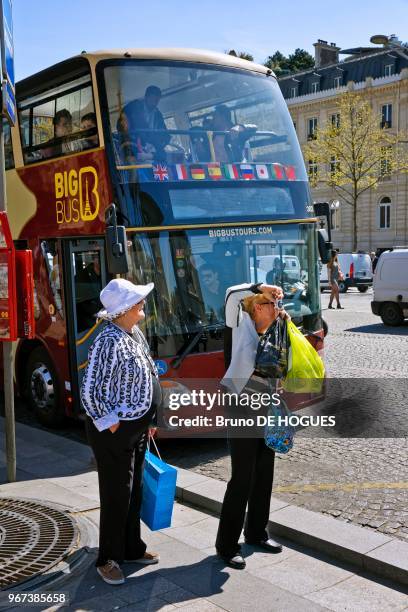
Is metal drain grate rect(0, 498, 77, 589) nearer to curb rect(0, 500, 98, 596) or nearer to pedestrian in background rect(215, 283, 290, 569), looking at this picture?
curb rect(0, 500, 98, 596)

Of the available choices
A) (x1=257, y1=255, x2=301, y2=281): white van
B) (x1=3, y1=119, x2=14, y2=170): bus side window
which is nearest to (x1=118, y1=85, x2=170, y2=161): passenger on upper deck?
(x1=257, y1=255, x2=301, y2=281): white van

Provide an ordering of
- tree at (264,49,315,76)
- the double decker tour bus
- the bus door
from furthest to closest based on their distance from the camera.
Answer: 1. tree at (264,49,315,76)
2. the bus door
3. the double decker tour bus

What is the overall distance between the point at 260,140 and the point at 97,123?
1822 mm

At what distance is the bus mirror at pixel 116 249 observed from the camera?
614 centimetres

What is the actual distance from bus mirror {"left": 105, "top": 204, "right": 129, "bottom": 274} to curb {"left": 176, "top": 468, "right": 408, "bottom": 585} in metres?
2.03

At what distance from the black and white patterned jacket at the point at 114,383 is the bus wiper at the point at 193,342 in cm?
251

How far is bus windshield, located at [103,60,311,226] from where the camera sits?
265 inches

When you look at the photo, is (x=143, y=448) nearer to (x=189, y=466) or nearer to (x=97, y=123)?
(x=189, y=466)

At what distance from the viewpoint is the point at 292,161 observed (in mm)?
7641

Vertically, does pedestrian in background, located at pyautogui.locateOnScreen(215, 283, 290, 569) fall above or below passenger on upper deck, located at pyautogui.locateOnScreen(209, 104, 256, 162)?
below

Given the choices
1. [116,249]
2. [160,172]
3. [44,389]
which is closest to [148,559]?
[116,249]

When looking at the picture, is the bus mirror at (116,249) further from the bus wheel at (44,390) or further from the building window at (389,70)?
the building window at (389,70)

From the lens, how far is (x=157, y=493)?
4.39m

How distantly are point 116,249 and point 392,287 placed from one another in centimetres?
1274
